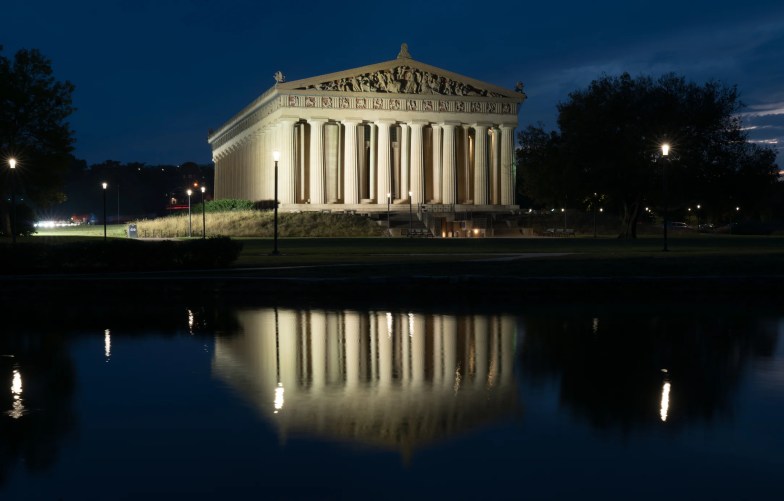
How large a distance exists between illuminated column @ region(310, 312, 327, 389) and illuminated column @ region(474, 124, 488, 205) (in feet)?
243

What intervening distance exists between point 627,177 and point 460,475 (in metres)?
55.7

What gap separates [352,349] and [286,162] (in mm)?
71939

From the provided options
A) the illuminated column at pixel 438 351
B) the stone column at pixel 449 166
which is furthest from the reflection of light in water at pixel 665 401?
the stone column at pixel 449 166

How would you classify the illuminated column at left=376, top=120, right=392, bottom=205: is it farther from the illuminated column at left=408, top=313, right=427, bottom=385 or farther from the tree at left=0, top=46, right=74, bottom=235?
the illuminated column at left=408, top=313, right=427, bottom=385

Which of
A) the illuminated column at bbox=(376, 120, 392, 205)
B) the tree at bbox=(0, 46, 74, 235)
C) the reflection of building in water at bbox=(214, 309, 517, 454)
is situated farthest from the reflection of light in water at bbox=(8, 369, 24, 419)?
the illuminated column at bbox=(376, 120, 392, 205)

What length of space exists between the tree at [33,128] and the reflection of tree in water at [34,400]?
46.7m

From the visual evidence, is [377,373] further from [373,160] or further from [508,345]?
[373,160]

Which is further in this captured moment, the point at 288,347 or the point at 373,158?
the point at 373,158

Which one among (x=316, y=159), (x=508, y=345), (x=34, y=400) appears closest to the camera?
(x=34, y=400)

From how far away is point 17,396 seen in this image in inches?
396

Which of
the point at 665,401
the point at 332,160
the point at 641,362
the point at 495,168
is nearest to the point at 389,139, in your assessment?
the point at 332,160

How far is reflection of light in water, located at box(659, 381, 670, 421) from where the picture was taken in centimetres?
909

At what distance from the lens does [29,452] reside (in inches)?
307

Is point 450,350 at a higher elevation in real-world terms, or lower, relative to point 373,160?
lower
